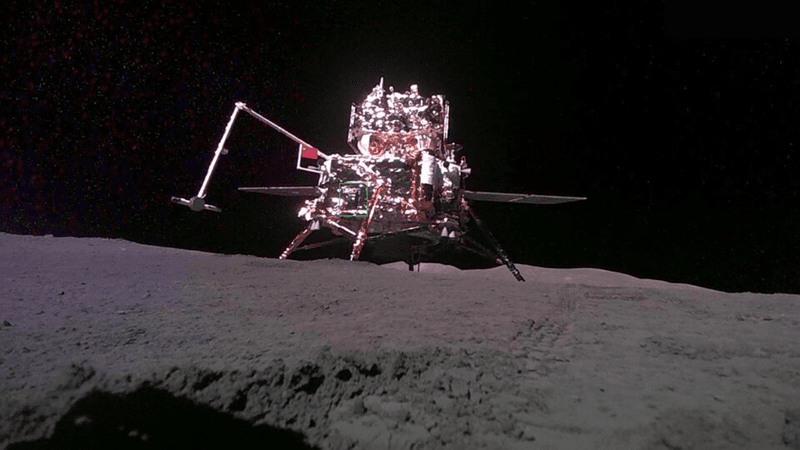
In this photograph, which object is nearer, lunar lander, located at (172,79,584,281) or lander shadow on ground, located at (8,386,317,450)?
lander shadow on ground, located at (8,386,317,450)

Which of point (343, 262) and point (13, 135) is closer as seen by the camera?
point (343, 262)

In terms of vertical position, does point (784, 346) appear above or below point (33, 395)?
above

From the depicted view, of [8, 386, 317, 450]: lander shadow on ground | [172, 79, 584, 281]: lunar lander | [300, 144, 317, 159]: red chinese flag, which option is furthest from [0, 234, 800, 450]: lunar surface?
[300, 144, 317, 159]: red chinese flag

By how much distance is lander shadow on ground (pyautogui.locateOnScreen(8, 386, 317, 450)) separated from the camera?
0.79 metres

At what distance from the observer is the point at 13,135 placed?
495cm

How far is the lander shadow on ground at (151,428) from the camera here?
0.79m

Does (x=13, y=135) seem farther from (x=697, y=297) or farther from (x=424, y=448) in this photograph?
(x=697, y=297)

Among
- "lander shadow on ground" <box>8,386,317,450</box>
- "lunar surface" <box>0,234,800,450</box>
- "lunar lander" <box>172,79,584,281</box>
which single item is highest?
"lunar lander" <box>172,79,584,281</box>

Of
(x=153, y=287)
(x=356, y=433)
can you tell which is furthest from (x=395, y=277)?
(x=356, y=433)

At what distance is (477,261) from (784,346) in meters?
6.52

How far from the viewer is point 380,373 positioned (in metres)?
0.97

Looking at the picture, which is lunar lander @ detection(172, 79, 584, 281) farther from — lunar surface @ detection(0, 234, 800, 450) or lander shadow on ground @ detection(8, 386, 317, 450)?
lander shadow on ground @ detection(8, 386, 317, 450)

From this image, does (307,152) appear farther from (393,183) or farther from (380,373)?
(380,373)

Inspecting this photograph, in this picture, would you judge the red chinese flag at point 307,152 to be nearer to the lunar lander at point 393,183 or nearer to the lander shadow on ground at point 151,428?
the lunar lander at point 393,183
